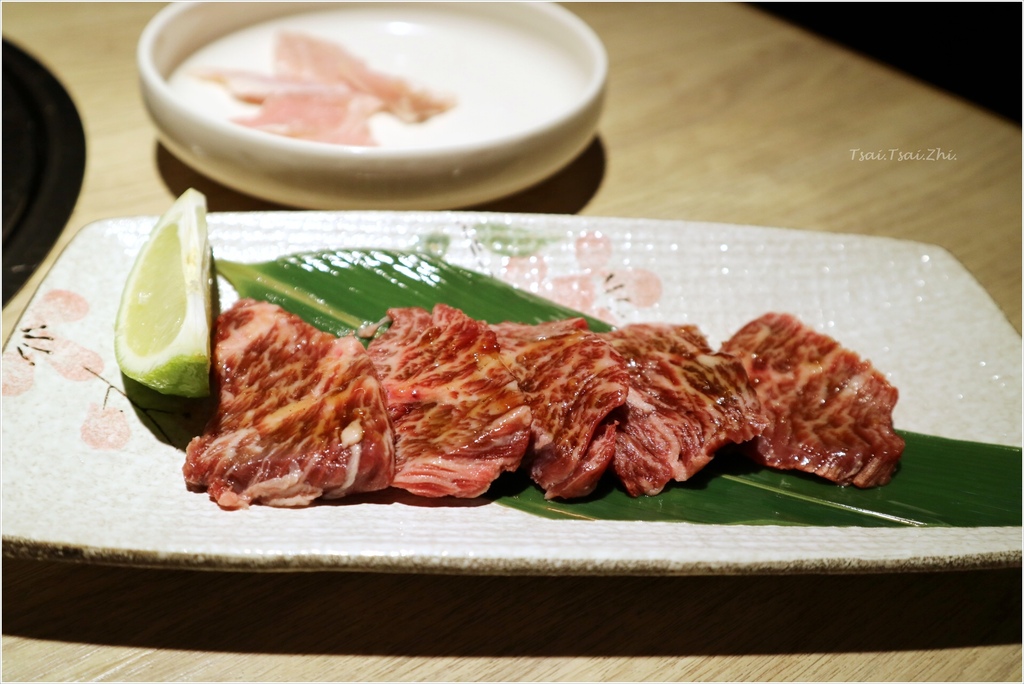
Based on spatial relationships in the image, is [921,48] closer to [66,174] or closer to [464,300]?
[464,300]

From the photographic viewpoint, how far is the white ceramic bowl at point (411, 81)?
9.66ft

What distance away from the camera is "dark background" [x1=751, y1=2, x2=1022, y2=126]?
4773 mm

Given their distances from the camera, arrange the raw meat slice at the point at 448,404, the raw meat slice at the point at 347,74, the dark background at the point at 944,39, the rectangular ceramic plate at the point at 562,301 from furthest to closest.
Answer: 1. the dark background at the point at 944,39
2. the raw meat slice at the point at 347,74
3. the raw meat slice at the point at 448,404
4. the rectangular ceramic plate at the point at 562,301

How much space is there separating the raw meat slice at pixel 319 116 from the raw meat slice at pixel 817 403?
6.50 feet

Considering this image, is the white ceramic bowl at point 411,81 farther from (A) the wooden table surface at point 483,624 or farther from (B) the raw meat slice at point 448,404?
(B) the raw meat slice at point 448,404

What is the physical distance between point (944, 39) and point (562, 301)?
396 centimetres

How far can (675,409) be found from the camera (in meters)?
2.33

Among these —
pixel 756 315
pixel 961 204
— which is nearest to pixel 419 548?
pixel 756 315

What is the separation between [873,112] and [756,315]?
2.65m

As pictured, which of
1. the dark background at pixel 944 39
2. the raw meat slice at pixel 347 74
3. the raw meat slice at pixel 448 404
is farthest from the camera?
the dark background at pixel 944 39

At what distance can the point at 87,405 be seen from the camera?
87.5 inches

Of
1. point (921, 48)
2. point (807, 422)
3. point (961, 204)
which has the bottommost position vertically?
point (807, 422)

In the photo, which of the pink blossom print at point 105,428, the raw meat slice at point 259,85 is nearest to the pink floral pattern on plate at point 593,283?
the pink blossom print at point 105,428

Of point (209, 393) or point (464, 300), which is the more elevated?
point (464, 300)
